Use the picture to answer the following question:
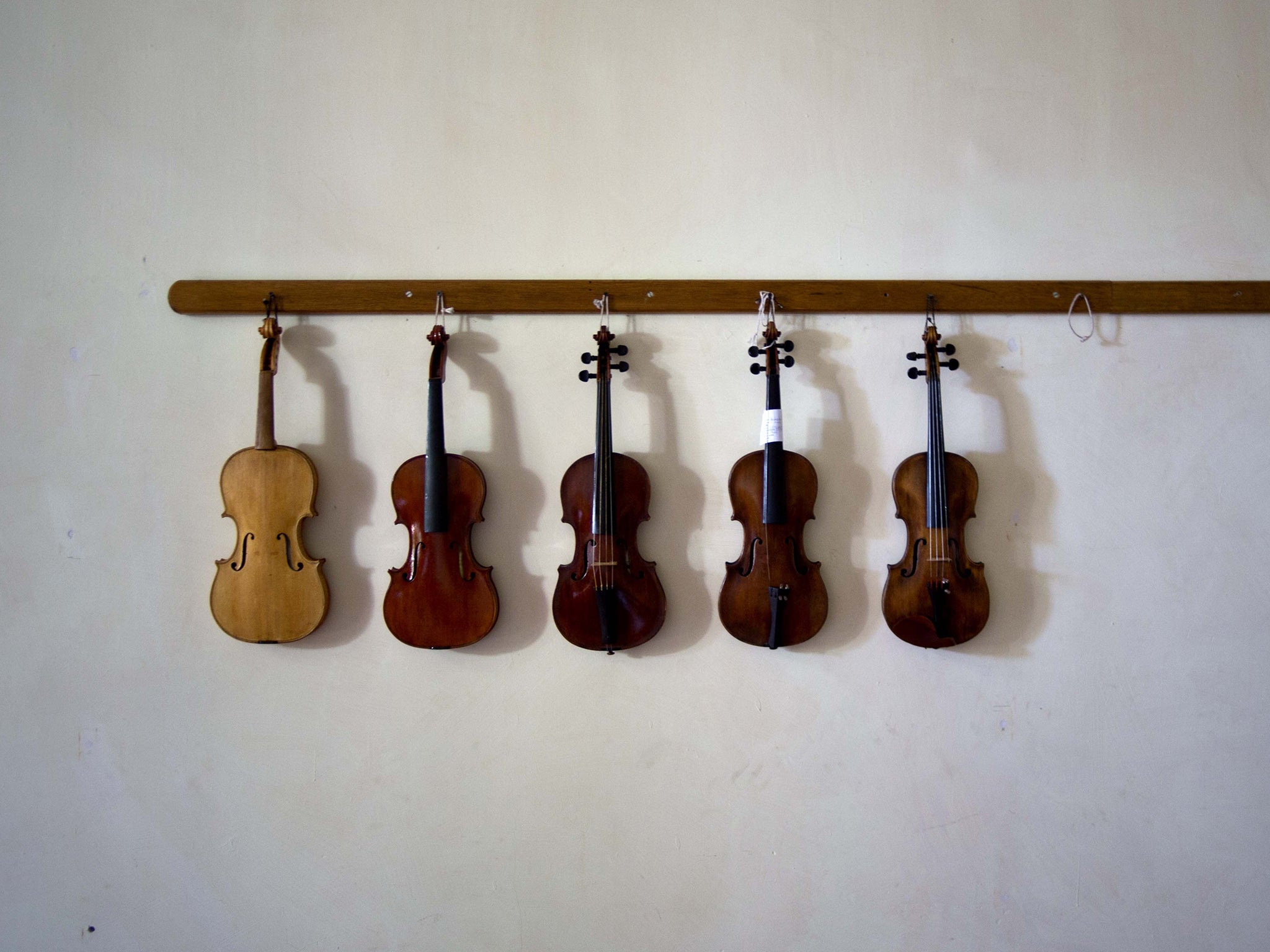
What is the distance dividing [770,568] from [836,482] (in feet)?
1.00

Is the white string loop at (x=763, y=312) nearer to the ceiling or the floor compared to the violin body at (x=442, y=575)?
nearer to the ceiling

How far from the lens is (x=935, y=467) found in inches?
70.3

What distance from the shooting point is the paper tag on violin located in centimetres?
176

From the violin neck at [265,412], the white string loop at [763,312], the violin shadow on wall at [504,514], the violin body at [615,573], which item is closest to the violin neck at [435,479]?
the violin shadow on wall at [504,514]

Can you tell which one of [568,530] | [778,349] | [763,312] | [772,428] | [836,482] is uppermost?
[763,312]

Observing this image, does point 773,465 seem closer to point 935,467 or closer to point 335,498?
point 935,467

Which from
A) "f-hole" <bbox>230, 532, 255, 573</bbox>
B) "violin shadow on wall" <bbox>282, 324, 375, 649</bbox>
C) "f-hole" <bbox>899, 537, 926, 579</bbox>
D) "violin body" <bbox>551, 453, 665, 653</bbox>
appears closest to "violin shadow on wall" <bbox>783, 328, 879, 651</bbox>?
"f-hole" <bbox>899, 537, 926, 579</bbox>

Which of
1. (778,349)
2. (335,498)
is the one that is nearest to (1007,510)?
(778,349)

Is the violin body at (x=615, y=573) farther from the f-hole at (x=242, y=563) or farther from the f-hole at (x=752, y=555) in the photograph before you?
the f-hole at (x=242, y=563)

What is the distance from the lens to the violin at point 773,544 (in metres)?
1.76

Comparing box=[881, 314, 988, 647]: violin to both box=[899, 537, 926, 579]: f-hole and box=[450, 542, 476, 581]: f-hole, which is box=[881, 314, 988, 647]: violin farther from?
box=[450, 542, 476, 581]: f-hole

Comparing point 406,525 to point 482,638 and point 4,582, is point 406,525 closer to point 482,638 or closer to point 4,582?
point 482,638

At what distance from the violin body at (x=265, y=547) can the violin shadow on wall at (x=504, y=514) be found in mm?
378

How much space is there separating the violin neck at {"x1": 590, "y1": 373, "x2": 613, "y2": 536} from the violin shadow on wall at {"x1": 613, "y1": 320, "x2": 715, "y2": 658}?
150mm
